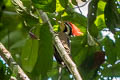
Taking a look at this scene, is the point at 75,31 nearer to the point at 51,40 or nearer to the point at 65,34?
the point at 65,34

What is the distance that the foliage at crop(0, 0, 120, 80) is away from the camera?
22 centimetres

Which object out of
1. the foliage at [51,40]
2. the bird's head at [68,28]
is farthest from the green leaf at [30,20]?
the bird's head at [68,28]

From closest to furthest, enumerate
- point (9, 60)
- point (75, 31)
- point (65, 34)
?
1. point (9, 60)
2. point (65, 34)
3. point (75, 31)

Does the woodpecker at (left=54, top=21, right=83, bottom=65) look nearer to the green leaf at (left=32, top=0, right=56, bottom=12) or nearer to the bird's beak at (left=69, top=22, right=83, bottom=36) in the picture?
the bird's beak at (left=69, top=22, right=83, bottom=36)

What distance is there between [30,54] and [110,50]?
0.48 meters

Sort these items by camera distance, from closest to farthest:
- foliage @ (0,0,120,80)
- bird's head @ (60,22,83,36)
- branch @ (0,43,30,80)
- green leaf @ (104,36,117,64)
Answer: foliage @ (0,0,120,80)
branch @ (0,43,30,80)
bird's head @ (60,22,83,36)
green leaf @ (104,36,117,64)

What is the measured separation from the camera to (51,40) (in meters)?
0.89

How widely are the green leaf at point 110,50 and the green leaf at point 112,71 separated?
0.12ft

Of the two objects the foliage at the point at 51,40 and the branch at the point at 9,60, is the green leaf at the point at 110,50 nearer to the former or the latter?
the foliage at the point at 51,40

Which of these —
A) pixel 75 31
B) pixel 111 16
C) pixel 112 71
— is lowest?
pixel 112 71

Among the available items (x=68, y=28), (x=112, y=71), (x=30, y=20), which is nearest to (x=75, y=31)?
(x=68, y=28)

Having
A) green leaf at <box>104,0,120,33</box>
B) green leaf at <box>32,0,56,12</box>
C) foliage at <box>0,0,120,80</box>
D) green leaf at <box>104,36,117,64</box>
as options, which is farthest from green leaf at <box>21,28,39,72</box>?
green leaf at <box>104,36,117,64</box>

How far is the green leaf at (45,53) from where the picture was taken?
0.89 m

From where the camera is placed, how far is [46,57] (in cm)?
89
